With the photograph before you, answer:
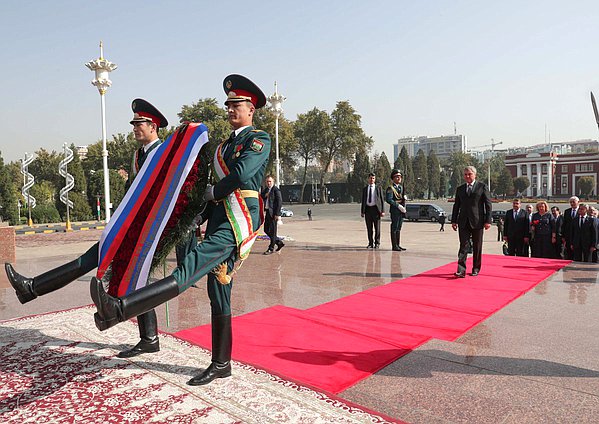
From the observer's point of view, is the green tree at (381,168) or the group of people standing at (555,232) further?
the green tree at (381,168)

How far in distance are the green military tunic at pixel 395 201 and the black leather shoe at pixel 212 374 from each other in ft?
24.2

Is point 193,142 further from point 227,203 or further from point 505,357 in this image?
point 505,357

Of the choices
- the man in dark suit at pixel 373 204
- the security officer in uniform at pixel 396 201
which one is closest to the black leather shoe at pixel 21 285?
the security officer in uniform at pixel 396 201

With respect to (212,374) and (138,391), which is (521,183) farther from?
(138,391)

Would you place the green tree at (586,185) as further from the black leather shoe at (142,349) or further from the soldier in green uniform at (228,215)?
the black leather shoe at (142,349)

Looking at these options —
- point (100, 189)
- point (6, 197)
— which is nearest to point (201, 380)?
point (6, 197)

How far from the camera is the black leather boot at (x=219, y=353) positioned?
2.98 meters

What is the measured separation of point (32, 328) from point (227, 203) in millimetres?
2736

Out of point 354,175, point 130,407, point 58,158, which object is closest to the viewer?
point 130,407

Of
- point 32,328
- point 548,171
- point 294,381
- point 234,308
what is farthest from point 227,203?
point 548,171

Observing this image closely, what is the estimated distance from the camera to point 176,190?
3.15 metres

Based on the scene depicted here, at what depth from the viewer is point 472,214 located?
6.71 meters

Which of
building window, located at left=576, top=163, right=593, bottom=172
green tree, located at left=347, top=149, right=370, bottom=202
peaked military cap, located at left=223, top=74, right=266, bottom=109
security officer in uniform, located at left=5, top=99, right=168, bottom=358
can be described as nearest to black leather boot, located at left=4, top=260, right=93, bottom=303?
security officer in uniform, located at left=5, top=99, right=168, bottom=358

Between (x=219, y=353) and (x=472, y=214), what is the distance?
4.86 metres
